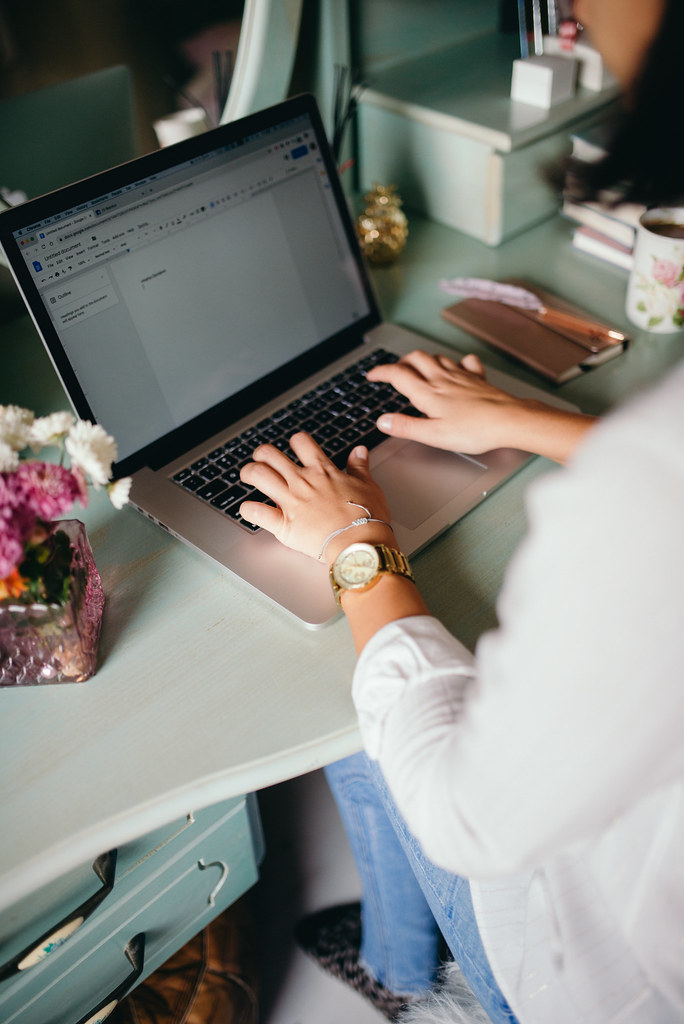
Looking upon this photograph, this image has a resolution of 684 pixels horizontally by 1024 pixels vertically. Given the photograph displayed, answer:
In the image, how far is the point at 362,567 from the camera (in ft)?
2.03

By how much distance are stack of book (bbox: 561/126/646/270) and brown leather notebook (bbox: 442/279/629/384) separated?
15cm

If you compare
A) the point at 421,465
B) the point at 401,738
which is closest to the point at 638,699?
the point at 401,738

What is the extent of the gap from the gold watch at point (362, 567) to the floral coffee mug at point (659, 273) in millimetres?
570

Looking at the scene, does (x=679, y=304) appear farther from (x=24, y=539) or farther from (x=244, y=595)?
(x=24, y=539)

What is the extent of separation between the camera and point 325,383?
0.88m

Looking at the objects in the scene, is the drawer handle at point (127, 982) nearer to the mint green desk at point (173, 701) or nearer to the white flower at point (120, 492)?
the mint green desk at point (173, 701)

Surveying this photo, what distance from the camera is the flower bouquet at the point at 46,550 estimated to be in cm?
53

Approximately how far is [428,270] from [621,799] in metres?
0.89

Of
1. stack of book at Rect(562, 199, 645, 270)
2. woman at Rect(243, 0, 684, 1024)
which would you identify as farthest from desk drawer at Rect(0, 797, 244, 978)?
stack of book at Rect(562, 199, 645, 270)

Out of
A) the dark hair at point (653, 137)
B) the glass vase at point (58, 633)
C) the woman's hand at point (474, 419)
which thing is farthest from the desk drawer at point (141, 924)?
the dark hair at point (653, 137)

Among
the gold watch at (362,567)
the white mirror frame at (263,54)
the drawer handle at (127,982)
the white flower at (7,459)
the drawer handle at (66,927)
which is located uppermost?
the white mirror frame at (263,54)

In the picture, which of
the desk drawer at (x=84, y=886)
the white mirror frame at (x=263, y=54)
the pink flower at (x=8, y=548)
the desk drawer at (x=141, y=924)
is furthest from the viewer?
the white mirror frame at (x=263, y=54)

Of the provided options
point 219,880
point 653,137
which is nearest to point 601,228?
point 653,137

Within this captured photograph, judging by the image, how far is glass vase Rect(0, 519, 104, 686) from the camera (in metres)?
0.57
